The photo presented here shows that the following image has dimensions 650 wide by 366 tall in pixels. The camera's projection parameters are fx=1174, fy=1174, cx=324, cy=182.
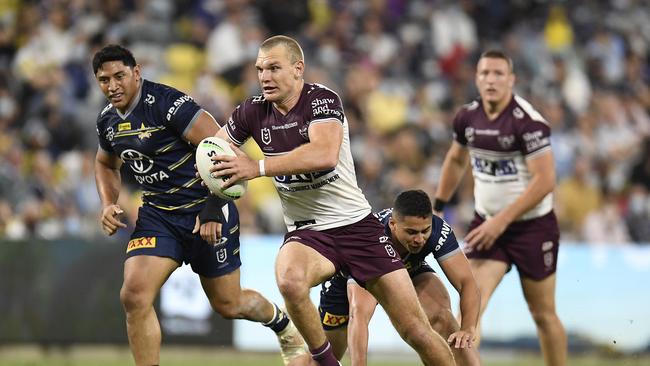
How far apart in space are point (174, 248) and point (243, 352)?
5.72 m

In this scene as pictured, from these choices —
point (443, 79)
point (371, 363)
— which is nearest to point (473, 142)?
point (371, 363)

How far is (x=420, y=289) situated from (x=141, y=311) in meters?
2.12

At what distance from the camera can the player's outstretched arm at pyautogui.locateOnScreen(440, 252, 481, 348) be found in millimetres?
8070

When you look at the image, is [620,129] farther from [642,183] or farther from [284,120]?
[284,120]

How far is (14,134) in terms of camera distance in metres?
16.2

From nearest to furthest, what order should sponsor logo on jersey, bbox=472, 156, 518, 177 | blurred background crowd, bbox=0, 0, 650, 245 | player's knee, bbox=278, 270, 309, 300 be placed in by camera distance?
player's knee, bbox=278, 270, 309, 300, sponsor logo on jersey, bbox=472, 156, 518, 177, blurred background crowd, bbox=0, 0, 650, 245

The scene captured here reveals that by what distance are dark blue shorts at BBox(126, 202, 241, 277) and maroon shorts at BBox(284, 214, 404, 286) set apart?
39.2 inches

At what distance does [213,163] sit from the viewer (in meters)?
7.75

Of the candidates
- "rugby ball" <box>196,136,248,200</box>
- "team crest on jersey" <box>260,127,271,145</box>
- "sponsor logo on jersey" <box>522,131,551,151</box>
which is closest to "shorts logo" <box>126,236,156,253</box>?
"rugby ball" <box>196,136,248,200</box>

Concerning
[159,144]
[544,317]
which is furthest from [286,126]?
[544,317]

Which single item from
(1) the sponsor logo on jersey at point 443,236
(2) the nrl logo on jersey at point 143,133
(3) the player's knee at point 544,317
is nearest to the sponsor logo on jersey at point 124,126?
(2) the nrl logo on jersey at point 143,133

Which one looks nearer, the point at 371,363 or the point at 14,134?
the point at 371,363

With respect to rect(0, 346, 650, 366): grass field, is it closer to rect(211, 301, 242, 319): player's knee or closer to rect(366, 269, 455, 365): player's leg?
rect(211, 301, 242, 319): player's knee

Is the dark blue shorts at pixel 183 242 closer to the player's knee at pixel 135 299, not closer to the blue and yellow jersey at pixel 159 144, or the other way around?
the blue and yellow jersey at pixel 159 144
